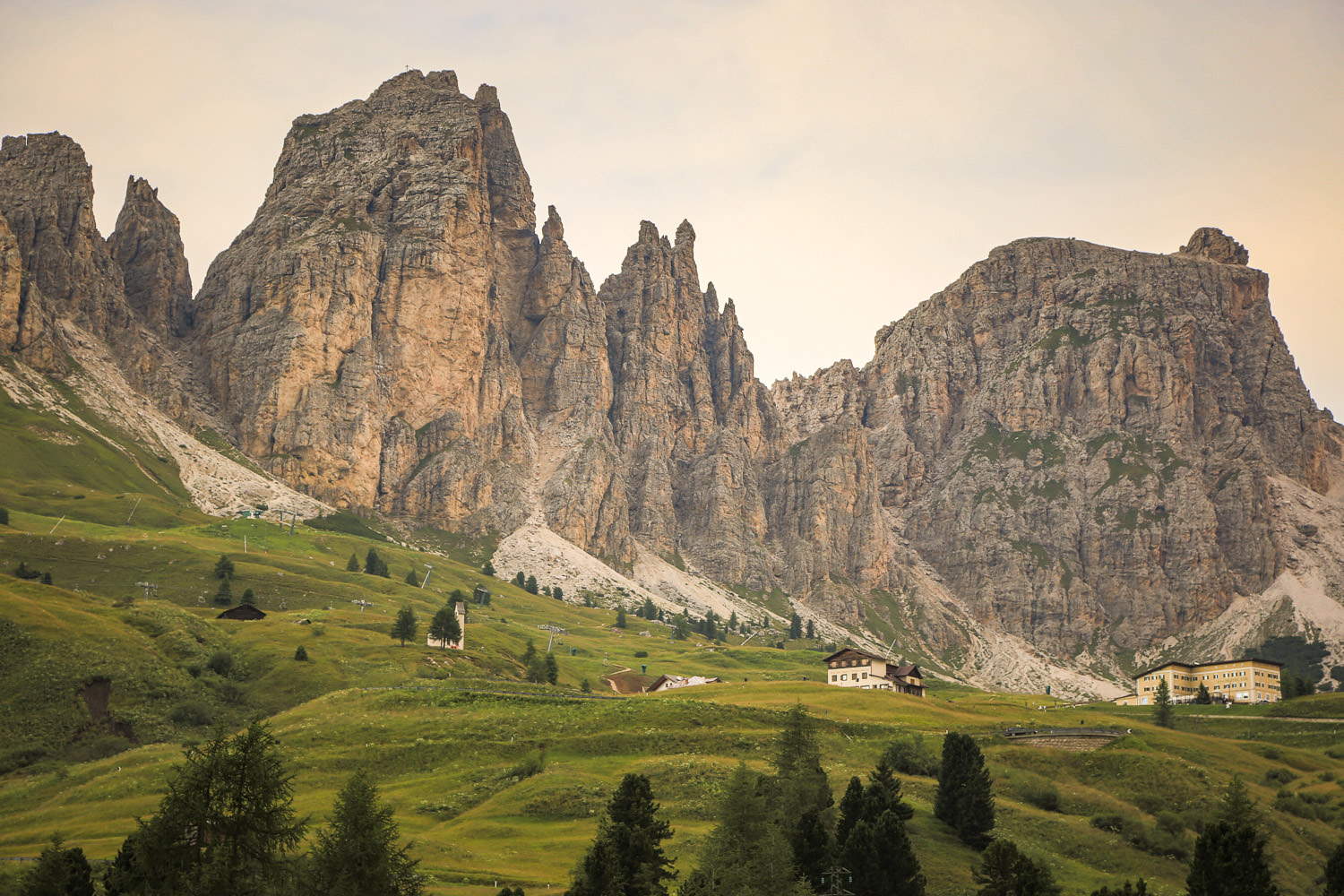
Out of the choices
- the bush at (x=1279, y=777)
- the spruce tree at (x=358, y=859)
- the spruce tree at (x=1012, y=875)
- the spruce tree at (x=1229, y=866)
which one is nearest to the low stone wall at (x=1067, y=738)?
the bush at (x=1279, y=777)

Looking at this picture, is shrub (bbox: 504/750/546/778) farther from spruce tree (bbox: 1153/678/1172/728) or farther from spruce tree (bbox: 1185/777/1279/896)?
spruce tree (bbox: 1153/678/1172/728)

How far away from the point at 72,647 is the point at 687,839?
3213 inches

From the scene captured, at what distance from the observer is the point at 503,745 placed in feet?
329

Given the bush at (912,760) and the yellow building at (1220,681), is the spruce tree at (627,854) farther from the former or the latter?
the yellow building at (1220,681)

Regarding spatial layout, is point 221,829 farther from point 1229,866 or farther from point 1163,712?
point 1163,712

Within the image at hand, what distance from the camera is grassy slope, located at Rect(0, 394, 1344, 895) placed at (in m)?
76.8

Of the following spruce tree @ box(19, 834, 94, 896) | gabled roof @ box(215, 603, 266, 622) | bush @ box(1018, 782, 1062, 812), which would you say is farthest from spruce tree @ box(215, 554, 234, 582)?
spruce tree @ box(19, 834, 94, 896)

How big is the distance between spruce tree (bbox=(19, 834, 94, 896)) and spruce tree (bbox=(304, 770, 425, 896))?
11.2m

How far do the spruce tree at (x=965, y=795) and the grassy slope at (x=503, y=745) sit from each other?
1.91m

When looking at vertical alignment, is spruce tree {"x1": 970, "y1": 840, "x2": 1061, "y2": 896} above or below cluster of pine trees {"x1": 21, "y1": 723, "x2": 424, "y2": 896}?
below

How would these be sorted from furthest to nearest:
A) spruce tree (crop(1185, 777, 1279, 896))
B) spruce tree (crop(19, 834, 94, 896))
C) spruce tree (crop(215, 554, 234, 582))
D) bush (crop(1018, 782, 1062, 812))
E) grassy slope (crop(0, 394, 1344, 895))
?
spruce tree (crop(215, 554, 234, 582)), bush (crop(1018, 782, 1062, 812)), grassy slope (crop(0, 394, 1344, 895)), spruce tree (crop(1185, 777, 1279, 896)), spruce tree (crop(19, 834, 94, 896))

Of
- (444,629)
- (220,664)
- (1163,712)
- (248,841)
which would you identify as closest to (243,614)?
(444,629)

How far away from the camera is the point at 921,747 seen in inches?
3841

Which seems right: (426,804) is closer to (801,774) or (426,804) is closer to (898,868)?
(801,774)
